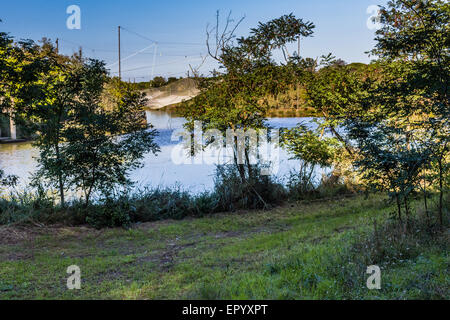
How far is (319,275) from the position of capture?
11.4 feet

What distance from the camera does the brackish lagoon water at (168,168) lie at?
9.66 meters

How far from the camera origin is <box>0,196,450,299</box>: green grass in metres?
3.21

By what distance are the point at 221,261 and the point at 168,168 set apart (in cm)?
884

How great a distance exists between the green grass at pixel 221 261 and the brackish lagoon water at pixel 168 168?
2.02 meters

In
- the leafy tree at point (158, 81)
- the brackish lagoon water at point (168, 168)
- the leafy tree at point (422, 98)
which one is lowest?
the brackish lagoon water at point (168, 168)

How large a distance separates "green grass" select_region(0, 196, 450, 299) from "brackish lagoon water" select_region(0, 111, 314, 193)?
202cm

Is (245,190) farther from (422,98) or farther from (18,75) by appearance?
(18,75)

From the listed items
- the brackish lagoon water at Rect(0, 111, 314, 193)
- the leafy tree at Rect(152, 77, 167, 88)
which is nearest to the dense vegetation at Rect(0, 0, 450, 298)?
the brackish lagoon water at Rect(0, 111, 314, 193)

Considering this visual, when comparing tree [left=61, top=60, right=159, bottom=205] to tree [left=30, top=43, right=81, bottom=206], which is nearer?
tree [left=30, top=43, right=81, bottom=206]

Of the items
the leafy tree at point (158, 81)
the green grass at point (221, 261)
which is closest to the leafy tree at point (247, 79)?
the green grass at point (221, 261)

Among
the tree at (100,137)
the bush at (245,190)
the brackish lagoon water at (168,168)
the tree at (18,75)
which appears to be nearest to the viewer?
the tree at (18,75)

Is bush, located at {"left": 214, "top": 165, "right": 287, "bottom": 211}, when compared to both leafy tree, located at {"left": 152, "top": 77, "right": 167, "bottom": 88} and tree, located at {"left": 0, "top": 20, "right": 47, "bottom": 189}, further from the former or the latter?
leafy tree, located at {"left": 152, "top": 77, "right": 167, "bottom": 88}

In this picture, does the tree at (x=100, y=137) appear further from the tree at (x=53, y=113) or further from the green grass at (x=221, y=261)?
the green grass at (x=221, y=261)

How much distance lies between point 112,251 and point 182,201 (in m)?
2.77
